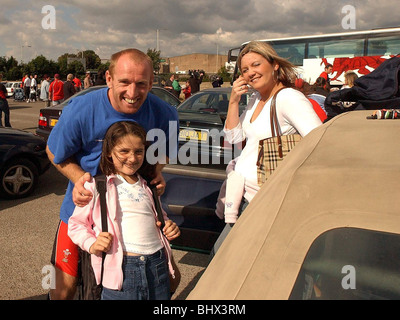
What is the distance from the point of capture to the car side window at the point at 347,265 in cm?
95

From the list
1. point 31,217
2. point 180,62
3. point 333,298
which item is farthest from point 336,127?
point 180,62

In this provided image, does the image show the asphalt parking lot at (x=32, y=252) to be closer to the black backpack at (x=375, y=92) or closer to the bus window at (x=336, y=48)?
the black backpack at (x=375, y=92)

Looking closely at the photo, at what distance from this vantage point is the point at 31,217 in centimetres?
530

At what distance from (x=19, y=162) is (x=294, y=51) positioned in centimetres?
1001

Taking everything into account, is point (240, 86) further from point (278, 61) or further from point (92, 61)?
point (92, 61)

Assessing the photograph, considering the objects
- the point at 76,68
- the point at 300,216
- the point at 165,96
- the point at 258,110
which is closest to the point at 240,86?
the point at 258,110

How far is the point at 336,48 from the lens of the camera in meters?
12.4

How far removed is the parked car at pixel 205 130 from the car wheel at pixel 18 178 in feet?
8.50

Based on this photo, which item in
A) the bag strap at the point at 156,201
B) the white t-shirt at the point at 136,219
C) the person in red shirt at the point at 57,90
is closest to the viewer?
the white t-shirt at the point at 136,219

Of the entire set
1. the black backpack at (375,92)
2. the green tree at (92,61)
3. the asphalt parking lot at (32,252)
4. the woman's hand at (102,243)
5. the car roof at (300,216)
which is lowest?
the asphalt parking lot at (32,252)

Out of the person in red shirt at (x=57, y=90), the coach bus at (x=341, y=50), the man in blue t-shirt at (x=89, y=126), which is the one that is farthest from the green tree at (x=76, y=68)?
the man in blue t-shirt at (x=89, y=126)

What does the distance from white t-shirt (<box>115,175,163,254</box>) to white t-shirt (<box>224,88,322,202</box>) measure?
24.9 inches

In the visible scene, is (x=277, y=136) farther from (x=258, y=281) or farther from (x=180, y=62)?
(x=180, y=62)
